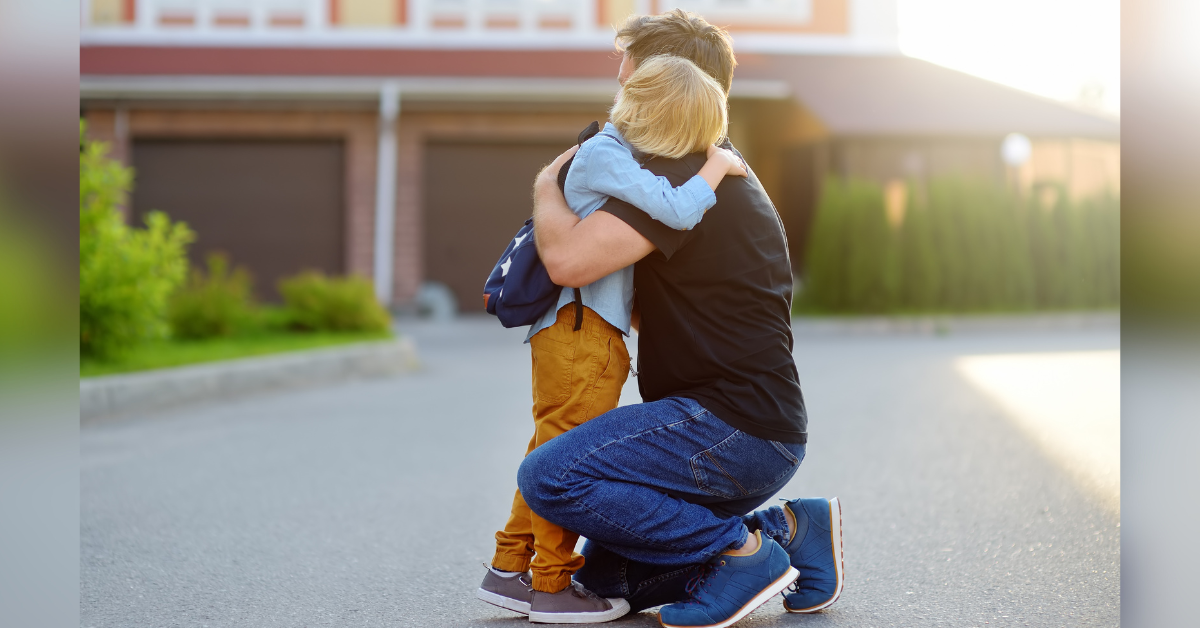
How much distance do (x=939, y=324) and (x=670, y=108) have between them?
12.8m

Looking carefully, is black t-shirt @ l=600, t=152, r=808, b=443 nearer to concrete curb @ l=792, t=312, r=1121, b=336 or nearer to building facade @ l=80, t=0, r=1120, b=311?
concrete curb @ l=792, t=312, r=1121, b=336

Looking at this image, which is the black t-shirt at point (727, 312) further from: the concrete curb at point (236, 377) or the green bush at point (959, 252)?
the green bush at point (959, 252)

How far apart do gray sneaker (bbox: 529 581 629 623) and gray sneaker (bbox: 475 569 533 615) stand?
1.4 inches

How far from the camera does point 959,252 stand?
54.5 feet

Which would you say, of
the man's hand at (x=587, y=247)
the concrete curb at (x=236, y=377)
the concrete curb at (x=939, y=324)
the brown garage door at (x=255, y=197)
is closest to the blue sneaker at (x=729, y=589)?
the man's hand at (x=587, y=247)

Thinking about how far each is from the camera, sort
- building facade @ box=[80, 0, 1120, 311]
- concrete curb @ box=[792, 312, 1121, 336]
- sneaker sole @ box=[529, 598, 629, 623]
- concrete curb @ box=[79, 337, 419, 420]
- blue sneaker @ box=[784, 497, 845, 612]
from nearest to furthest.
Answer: sneaker sole @ box=[529, 598, 629, 623] → blue sneaker @ box=[784, 497, 845, 612] → concrete curb @ box=[79, 337, 419, 420] → concrete curb @ box=[792, 312, 1121, 336] → building facade @ box=[80, 0, 1120, 311]

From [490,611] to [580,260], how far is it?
1.11 meters

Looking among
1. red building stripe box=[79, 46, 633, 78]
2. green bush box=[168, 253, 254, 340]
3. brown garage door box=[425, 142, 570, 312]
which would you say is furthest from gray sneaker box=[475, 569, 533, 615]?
brown garage door box=[425, 142, 570, 312]

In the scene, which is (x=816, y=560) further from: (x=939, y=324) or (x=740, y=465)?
(x=939, y=324)

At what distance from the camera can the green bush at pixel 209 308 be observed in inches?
426

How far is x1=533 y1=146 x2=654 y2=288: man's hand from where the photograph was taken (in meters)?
2.68

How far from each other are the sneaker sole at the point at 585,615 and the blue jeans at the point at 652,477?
220mm

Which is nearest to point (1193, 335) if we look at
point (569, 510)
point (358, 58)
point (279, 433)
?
point (569, 510)

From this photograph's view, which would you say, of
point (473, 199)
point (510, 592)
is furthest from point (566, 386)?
point (473, 199)
